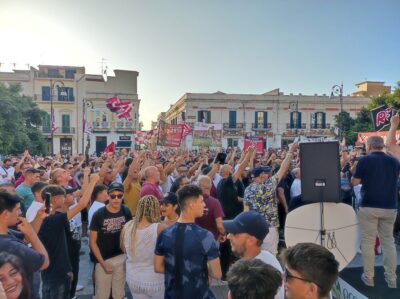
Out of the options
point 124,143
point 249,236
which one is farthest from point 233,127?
point 249,236

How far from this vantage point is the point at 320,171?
3773mm

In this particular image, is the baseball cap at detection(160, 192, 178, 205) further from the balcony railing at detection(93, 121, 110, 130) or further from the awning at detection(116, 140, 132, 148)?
the balcony railing at detection(93, 121, 110, 130)

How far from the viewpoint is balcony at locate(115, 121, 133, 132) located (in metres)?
47.9

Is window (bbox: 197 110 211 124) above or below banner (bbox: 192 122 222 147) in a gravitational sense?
above

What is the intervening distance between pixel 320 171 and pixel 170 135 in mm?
11445

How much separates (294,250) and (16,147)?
26.8 metres

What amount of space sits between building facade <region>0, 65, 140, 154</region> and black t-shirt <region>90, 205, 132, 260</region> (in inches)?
1721

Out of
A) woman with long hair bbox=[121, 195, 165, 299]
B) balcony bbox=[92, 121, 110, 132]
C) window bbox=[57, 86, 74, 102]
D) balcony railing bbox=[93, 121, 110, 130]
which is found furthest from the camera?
balcony railing bbox=[93, 121, 110, 130]

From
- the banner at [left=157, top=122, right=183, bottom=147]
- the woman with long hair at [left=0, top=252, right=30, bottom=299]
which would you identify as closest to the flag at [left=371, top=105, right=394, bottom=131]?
the banner at [left=157, top=122, right=183, bottom=147]

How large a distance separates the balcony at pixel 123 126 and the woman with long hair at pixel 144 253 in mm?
45165

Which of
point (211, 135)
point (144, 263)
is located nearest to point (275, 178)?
point (144, 263)

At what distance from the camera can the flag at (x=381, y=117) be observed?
1083cm

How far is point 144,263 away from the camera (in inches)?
137

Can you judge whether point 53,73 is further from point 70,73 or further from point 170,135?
point 170,135
